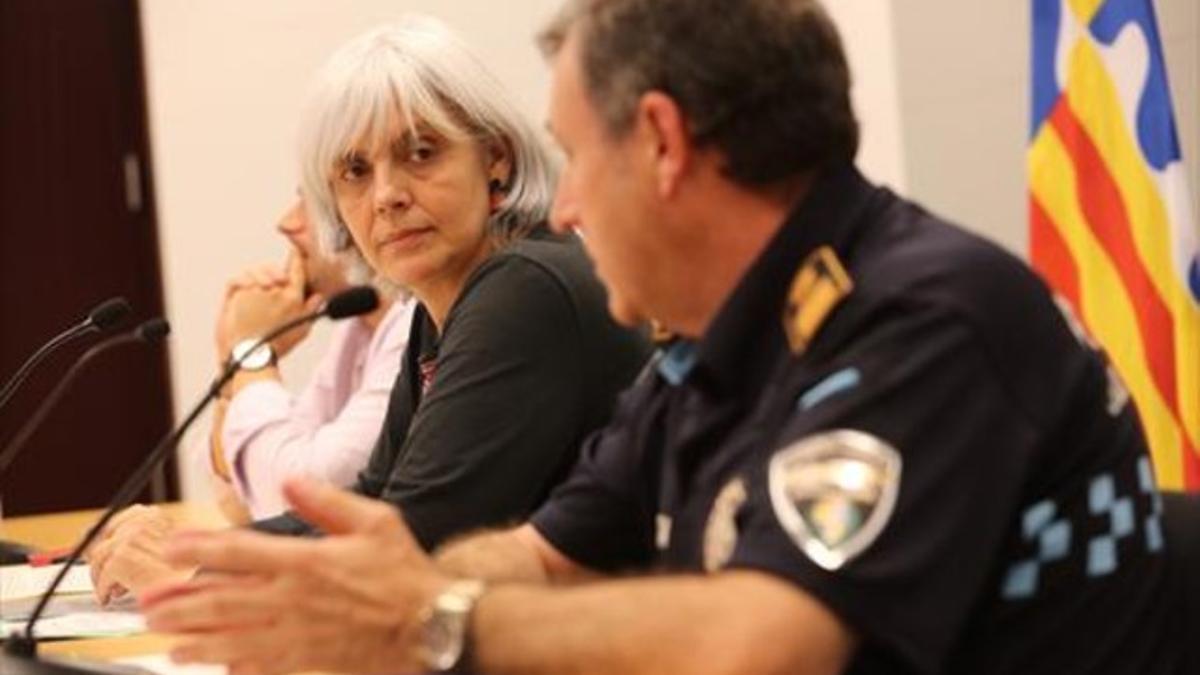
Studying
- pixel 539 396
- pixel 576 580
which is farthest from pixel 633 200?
pixel 539 396

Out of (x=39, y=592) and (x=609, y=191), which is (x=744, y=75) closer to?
(x=609, y=191)

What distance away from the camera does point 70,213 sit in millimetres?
5129

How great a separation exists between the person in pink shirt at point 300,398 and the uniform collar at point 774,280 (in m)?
1.11

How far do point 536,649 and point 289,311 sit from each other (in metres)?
2.23

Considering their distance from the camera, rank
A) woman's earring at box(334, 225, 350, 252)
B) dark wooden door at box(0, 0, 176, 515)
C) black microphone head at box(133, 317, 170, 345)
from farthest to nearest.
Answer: dark wooden door at box(0, 0, 176, 515), woman's earring at box(334, 225, 350, 252), black microphone head at box(133, 317, 170, 345)

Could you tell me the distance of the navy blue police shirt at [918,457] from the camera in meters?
1.15

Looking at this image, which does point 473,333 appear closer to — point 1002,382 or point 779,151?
point 779,151

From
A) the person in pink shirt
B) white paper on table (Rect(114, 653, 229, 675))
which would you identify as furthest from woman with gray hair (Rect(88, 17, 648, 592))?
white paper on table (Rect(114, 653, 229, 675))

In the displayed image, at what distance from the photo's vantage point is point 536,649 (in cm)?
119

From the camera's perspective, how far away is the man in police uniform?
116 centimetres

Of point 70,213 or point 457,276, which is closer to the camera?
point 457,276

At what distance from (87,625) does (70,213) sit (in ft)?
10.4

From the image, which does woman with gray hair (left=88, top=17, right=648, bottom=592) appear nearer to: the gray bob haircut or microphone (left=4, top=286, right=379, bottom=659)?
the gray bob haircut

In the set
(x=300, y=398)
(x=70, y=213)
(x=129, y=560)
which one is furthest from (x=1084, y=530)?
(x=70, y=213)
